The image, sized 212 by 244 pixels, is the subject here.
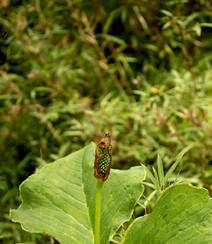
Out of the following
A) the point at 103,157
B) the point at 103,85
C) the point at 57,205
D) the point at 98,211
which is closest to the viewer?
the point at 103,157

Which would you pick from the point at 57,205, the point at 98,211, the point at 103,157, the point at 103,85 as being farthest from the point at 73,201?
the point at 103,85

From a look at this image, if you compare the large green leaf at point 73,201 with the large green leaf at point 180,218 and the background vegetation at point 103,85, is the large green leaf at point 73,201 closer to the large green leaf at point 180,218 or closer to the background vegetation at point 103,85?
the large green leaf at point 180,218

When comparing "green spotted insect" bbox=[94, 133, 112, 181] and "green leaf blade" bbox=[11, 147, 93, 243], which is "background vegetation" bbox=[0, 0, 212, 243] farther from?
"green spotted insect" bbox=[94, 133, 112, 181]

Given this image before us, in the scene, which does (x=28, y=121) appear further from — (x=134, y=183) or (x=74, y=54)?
(x=134, y=183)

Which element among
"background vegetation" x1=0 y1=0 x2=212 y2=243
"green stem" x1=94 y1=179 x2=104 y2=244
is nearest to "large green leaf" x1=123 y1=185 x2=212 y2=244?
"green stem" x1=94 y1=179 x2=104 y2=244

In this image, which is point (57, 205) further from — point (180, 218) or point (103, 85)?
point (103, 85)
